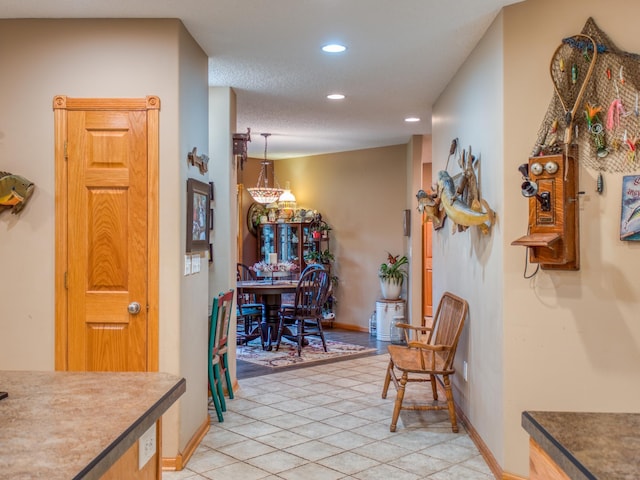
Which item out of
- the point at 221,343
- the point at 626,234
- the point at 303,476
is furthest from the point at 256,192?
the point at 626,234

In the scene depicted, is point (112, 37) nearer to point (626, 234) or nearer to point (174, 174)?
point (174, 174)

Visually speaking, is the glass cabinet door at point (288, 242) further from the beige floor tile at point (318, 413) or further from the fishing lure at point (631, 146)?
the fishing lure at point (631, 146)

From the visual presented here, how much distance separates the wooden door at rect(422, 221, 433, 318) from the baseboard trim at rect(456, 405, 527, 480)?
11.6 feet

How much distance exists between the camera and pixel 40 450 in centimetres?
129

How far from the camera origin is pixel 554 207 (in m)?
3.00

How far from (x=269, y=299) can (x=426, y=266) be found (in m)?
2.33

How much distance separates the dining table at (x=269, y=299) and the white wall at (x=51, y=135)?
11.5 feet

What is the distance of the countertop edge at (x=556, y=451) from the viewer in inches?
47.2

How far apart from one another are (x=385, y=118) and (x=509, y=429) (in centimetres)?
408

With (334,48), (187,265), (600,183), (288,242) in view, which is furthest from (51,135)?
(288,242)

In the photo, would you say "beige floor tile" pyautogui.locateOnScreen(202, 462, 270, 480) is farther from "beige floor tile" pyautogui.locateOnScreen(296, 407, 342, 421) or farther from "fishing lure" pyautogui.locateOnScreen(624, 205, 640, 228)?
"fishing lure" pyautogui.locateOnScreen(624, 205, 640, 228)

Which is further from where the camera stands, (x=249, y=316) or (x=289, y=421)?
(x=249, y=316)

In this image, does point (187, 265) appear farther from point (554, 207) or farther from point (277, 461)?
point (554, 207)

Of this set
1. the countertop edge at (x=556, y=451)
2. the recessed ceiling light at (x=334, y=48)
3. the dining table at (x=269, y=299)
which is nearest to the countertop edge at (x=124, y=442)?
the countertop edge at (x=556, y=451)
